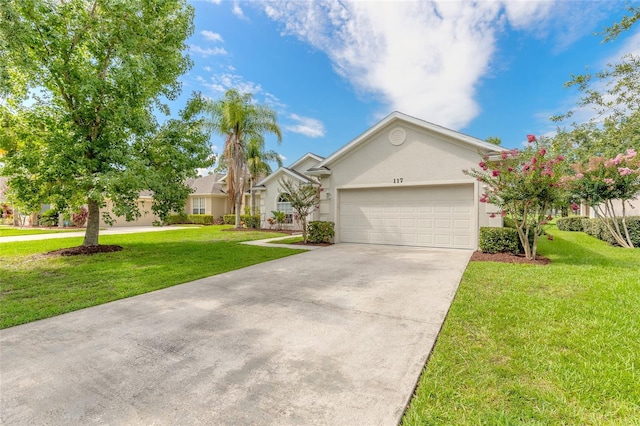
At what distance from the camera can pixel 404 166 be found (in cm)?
1088

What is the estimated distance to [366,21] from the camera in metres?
11.0

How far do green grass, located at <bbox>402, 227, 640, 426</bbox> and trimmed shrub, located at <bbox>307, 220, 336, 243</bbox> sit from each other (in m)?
7.21

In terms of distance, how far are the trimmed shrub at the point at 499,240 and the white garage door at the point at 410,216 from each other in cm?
75

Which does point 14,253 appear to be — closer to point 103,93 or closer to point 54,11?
point 103,93

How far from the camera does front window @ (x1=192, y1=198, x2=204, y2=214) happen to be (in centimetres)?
2864

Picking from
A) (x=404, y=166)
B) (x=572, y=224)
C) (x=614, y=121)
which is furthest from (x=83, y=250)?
(x=572, y=224)

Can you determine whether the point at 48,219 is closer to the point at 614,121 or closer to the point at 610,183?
the point at 610,183

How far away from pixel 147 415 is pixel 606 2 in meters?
14.9

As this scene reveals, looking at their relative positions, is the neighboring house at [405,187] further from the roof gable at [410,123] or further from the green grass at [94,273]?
the green grass at [94,273]

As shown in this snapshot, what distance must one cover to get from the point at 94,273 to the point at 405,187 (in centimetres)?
994

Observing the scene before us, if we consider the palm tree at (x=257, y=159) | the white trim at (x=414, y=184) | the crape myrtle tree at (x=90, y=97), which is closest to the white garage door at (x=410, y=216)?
the white trim at (x=414, y=184)

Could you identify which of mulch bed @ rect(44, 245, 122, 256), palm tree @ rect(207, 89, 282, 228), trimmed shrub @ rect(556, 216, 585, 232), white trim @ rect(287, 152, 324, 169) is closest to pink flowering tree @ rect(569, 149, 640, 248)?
trimmed shrub @ rect(556, 216, 585, 232)

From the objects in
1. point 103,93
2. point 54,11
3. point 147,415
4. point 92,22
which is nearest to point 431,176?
point 147,415

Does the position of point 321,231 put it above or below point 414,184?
below
